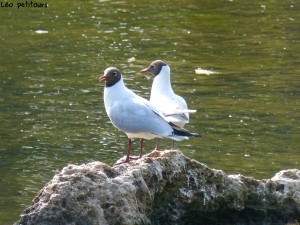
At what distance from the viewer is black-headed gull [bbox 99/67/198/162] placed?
893cm

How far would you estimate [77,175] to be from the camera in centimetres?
734

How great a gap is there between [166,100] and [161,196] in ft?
8.53

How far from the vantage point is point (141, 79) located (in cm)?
1598

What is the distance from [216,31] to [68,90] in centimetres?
594

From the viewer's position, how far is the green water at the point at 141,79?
11.9 meters

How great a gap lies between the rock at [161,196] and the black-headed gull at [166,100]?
49.5 inches

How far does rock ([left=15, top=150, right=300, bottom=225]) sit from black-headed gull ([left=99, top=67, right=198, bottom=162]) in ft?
2.50

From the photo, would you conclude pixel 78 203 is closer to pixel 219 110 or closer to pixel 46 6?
pixel 219 110

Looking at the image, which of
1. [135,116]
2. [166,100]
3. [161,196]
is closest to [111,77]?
[135,116]

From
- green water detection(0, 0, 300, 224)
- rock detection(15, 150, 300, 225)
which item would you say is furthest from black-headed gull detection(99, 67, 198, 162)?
green water detection(0, 0, 300, 224)

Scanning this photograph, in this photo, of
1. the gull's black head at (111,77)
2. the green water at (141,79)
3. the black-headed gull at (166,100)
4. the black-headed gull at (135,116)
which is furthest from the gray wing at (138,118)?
the green water at (141,79)

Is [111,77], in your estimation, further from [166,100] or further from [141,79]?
[141,79]

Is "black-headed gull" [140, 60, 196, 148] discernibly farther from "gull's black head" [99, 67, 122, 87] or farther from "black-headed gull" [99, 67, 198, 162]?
"gull's black head" [99, 67, 122, 87]

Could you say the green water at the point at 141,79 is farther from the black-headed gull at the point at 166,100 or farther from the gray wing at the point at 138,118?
the gray wing at the point at 138,118
